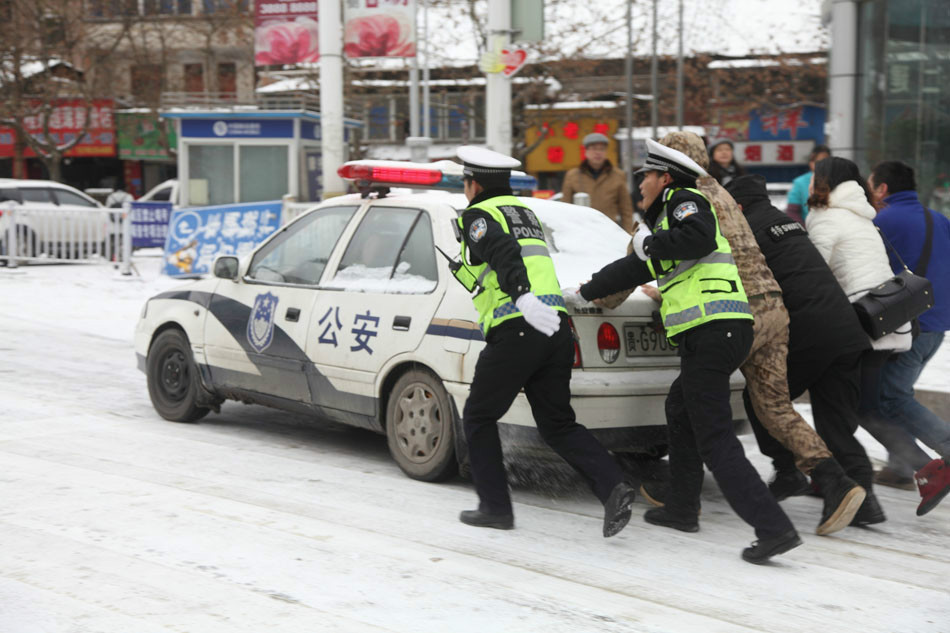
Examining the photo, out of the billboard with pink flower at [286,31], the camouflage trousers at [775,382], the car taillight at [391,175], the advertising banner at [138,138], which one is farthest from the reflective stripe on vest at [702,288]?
the advertising banner at [138,138]

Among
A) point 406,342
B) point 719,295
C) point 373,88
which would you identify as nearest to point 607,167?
point 406,342

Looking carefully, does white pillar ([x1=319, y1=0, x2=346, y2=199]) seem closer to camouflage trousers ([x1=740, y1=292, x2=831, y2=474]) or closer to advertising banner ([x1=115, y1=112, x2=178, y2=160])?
camouflage trousers ([x1=740, y1=292, x2=831, y2=474])

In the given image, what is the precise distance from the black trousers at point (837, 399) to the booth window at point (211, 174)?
56.3 ft

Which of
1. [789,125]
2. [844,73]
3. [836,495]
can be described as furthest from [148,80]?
[836,495]

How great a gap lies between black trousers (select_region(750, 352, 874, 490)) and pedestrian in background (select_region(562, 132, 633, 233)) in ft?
15.2

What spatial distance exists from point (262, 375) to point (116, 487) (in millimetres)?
1378

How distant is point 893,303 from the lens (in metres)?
5.62

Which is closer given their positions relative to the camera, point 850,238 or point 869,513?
point 869,513

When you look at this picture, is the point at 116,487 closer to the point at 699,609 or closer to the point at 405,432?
the point at 405,432

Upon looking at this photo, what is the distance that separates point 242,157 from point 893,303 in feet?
56.8

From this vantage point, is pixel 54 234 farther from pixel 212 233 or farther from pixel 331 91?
pixel 331 91

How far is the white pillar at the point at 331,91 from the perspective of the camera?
573 inches

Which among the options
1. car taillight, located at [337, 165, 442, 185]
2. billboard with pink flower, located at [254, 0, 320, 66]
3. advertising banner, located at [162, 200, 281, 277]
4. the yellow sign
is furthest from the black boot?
the yellow sign

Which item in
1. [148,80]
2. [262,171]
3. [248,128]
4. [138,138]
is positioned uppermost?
[148,80]
